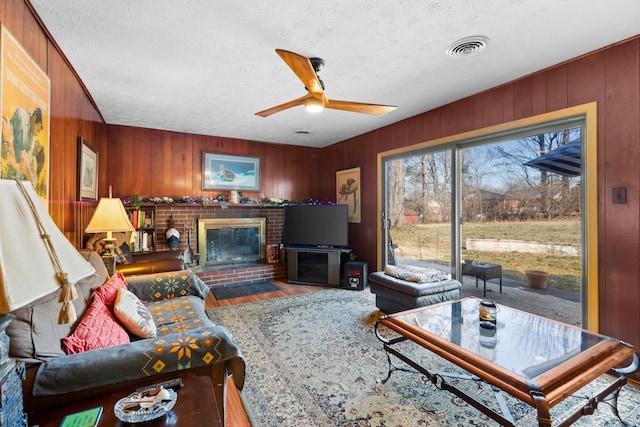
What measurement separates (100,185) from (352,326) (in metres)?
3.76

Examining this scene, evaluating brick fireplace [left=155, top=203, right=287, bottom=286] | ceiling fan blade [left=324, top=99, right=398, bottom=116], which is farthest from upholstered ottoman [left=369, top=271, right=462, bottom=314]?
brick fireplace [left=155, top=203, right=287, bottom=286]

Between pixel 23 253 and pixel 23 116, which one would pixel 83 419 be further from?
pixel 23 116

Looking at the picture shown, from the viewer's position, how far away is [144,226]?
434 centimetres

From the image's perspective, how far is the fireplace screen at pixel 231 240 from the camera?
4812 mm

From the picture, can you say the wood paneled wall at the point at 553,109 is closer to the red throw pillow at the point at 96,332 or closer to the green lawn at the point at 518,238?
the green lawn at the point at 518,238

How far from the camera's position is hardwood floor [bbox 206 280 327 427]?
69.1 inches

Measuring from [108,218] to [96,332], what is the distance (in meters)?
1.48

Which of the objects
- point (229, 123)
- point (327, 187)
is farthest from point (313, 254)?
point (229, 123)

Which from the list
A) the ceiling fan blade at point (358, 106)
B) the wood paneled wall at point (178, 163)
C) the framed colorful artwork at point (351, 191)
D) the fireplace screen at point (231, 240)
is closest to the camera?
the ceiling fan blade at point (358, 106)

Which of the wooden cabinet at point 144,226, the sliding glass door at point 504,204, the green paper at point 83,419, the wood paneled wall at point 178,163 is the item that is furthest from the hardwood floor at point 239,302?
the wood paneled wall at point 178,163

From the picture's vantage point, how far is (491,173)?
317 centimetres

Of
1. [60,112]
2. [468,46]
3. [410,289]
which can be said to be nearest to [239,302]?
[410,289]

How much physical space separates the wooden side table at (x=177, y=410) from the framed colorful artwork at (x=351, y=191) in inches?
157

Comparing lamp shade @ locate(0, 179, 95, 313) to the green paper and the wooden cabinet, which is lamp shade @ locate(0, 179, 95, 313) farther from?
the wooden cabinet
